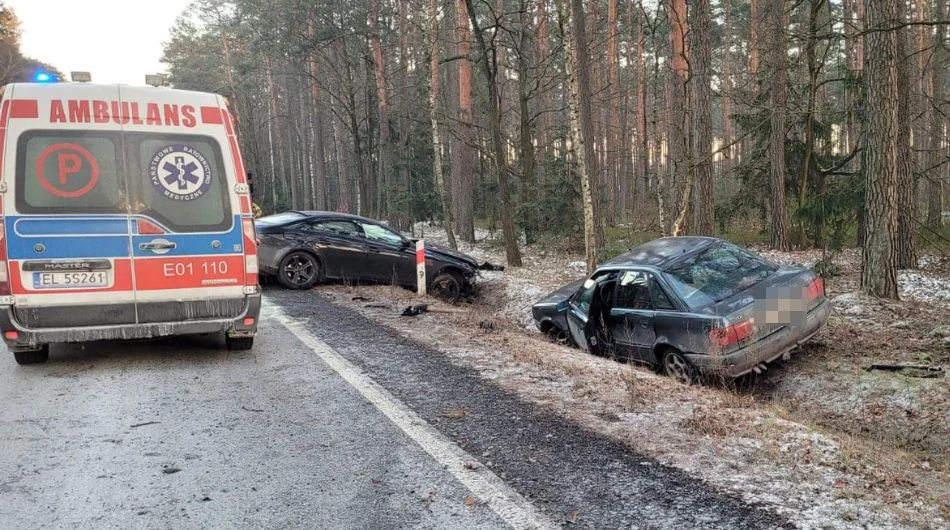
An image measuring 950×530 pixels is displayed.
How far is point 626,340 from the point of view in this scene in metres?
8.08

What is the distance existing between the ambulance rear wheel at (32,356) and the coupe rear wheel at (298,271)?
5.51 meters

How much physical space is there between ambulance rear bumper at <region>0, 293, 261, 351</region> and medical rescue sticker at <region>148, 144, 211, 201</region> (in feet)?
3.93

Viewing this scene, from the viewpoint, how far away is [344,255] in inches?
488

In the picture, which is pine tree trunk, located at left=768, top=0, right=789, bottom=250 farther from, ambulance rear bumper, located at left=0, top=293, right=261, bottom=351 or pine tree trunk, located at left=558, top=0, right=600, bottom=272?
ambulance rear bumper, located at left=0, top=293, right=261, bottom=351

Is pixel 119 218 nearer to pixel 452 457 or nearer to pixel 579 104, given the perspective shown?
pixel 452 457

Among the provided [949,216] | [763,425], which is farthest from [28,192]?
[949,216]

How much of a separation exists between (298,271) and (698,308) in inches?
300

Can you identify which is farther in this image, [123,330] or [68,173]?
[123,330]

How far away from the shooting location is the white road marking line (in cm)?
337

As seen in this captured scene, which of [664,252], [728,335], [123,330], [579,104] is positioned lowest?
[728,335]

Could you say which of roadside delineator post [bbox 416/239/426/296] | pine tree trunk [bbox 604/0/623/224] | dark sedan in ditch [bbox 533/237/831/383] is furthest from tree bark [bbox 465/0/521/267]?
dark sedan in ditch [bbox 533/237/831/383]

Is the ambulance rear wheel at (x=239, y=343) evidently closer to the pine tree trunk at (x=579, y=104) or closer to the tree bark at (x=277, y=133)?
the pine tree trunk at (x=579, y=104)

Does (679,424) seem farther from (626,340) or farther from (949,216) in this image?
(949,216)

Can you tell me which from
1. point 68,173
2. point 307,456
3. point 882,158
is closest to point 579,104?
point 882,158
